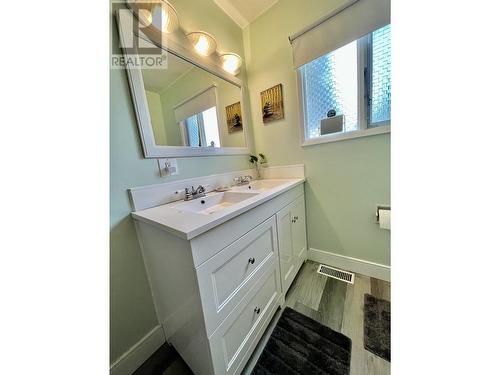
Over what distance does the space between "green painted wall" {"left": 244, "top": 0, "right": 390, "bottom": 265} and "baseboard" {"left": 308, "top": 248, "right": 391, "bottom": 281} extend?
0.04 meters

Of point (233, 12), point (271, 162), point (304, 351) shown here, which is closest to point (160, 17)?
point (233, 12)

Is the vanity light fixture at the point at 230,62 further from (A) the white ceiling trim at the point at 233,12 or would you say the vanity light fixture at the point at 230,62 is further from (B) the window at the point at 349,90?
(B) the window at the point at 349,90

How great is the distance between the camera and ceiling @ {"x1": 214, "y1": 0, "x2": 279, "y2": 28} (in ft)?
4.59

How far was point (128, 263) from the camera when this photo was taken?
0.89 m

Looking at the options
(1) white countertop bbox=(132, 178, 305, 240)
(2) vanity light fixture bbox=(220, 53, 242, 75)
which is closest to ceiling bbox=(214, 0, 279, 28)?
(2) vanity light fixture bbox=(220, 53, 242, 75)

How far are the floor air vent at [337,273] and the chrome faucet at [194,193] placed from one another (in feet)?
3.98

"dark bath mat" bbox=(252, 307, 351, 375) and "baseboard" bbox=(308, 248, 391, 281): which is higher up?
"baseboard" bbox=(308, 248, 391, 281)

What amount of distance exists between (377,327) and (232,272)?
96 centimetres

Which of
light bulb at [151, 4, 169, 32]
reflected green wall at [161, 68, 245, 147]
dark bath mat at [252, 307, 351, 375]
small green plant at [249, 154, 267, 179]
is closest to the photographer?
dark bath mat at [252, 307, 351, 375]

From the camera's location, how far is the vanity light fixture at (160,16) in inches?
35.3

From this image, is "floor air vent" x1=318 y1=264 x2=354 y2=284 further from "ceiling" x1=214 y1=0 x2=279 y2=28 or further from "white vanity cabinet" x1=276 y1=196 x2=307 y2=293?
"ceiling" x1=214 y1=0 x2=279 y2=28
